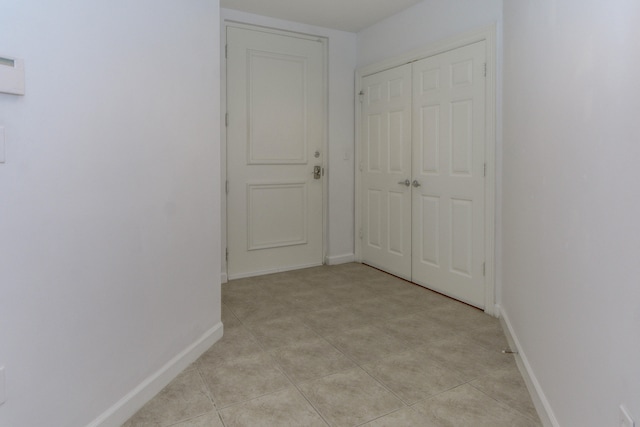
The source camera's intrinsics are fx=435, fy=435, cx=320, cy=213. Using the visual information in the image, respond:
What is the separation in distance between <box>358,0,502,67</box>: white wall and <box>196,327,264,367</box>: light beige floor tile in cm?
258

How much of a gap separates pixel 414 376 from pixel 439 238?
5.15ft

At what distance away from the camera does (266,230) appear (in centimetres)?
412

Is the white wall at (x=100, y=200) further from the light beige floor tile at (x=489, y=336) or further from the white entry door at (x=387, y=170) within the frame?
the white entry door at (x=387, y=170)

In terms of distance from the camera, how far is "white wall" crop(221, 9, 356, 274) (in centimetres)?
435

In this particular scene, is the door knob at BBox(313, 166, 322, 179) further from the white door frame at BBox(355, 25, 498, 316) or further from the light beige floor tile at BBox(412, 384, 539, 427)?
the light beige floor tile at BBox(412, 384, 539, 427)

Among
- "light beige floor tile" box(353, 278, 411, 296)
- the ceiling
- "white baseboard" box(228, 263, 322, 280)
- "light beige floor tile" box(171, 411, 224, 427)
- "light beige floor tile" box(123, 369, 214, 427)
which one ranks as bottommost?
"light beige floor tile" box(171, 411, 224, 427)

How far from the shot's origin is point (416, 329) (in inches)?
107

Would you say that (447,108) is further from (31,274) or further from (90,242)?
(31,274)

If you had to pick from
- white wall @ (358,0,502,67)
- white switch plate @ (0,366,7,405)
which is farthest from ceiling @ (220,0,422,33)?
white switch plate @ (0,366,7,405)

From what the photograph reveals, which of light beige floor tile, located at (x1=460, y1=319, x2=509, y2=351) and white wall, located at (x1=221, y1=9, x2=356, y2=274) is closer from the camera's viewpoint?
light beige floor tile, located at (x1=460, y1=319, x2=509, y2=351)

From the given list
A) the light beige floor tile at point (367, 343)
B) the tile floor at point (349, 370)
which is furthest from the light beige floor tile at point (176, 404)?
the light beige floor tile at point (367, 343)

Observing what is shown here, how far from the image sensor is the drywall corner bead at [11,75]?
1198 millimetres

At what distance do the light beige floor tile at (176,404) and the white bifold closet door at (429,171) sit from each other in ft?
6.72

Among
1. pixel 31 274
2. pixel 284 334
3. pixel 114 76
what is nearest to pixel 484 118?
pixel 284 334
